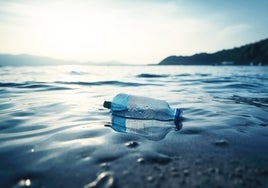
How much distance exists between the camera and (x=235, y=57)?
118 m

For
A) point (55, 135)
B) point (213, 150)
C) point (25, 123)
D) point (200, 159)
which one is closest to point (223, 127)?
point (213, 150)

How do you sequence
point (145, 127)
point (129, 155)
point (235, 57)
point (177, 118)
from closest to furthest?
point (129, 155), point (145, 127), point (177, 118), point (235, 57)

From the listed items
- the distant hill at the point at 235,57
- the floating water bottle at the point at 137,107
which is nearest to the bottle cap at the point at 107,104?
the floating water bottle at the point at 137,107

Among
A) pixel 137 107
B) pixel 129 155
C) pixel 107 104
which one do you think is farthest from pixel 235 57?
pixel 129 155

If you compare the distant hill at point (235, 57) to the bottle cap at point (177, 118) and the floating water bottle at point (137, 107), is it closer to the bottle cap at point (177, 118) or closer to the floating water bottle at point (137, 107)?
the floating water bottle at point (137, 107)

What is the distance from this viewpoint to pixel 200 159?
183 cm

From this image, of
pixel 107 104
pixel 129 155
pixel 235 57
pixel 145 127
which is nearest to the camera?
pixel 129 155

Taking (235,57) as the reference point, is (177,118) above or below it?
above

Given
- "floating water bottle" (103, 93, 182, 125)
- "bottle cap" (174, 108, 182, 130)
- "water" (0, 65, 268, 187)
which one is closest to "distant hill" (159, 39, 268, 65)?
"floating water bottle" (103, 93, 182, 125)

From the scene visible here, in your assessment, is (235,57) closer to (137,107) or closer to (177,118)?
(137,107)

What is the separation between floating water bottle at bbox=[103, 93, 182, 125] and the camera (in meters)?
3.68

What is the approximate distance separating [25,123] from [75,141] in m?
1.21

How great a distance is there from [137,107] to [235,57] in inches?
4965

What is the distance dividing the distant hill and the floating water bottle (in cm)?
9275
